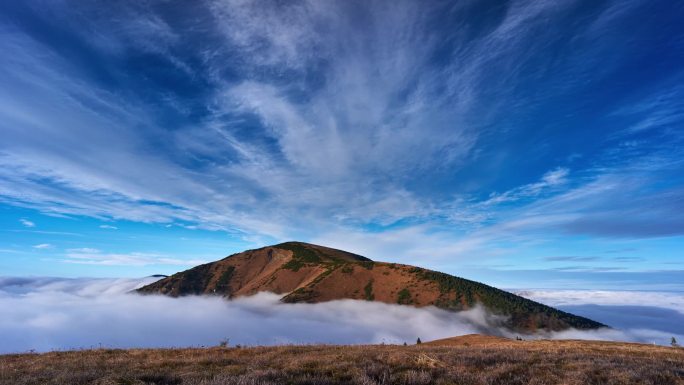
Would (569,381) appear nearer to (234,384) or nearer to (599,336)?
(234,384)

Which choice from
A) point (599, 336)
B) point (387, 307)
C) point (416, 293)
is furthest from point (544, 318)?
point (387, 307)

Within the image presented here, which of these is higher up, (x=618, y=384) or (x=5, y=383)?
(x=618, y=384)

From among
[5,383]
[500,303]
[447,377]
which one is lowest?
[5,383]

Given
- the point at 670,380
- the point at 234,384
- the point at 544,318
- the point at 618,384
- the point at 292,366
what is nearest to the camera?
the point at 234,384

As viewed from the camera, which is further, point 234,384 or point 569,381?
point 569,381

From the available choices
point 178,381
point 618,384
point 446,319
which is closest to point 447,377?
point 618,384

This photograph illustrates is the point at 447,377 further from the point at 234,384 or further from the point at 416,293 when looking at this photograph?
the point at 416,293

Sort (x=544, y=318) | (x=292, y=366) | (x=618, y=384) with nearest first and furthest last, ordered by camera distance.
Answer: (x=618, y=384) → (x=292, y=366) → (x=544, y=318)

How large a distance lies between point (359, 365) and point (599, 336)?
244163 millimetres

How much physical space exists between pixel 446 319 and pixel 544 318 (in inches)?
Answer: 1972

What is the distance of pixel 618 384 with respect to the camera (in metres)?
9.20

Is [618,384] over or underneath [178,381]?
over

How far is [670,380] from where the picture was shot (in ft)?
32.4

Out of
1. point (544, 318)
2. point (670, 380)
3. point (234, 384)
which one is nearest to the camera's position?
point (234, 384)
